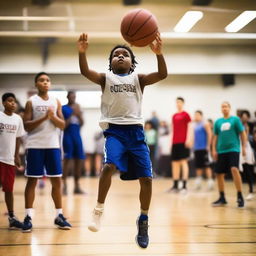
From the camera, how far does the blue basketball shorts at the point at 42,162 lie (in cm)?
430

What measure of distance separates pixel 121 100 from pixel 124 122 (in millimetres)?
167

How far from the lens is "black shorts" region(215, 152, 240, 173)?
6.08 meters

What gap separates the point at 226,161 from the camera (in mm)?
6191

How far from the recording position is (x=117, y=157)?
10.5 feet

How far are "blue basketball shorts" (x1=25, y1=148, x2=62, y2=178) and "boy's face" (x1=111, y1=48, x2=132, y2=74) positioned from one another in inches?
52.1

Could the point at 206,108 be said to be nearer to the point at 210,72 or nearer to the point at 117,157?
the point at 210,72

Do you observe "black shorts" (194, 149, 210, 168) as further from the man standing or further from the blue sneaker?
the blue sneaker

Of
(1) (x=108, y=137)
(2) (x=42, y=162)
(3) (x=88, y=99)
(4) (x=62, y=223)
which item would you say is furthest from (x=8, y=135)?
(3) (x=88, y=99)

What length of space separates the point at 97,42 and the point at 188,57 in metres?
2.81

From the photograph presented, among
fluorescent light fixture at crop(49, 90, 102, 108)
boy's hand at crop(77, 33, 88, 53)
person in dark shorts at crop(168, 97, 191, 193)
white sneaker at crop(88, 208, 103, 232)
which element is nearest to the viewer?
white sneaker at crop(88, 208, 103, 232)

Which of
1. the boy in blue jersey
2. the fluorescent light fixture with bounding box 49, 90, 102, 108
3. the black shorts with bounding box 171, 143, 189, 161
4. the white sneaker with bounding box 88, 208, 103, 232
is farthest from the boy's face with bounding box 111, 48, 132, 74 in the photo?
the fluorescent light fixture with bounding box 49, 90, 102, 108

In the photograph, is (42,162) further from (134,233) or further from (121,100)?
(121,100)

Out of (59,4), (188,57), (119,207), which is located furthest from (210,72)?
(119,207)

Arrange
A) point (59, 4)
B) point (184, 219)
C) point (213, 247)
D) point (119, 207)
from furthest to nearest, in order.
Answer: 1. point (59, 4)
2. point (119, 207)
3. point (184, 219)
4. point (213, 247)
